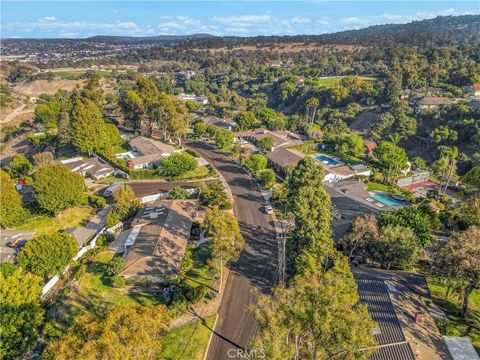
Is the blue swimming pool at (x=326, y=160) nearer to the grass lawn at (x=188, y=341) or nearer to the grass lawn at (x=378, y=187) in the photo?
the grass lawn at (x=378, y=187)

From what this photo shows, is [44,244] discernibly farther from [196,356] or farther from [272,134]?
[272,134]

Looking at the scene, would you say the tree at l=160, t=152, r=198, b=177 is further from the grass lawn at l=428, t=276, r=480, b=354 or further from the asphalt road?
the grass lawn at l=428, t=276, r=480, b=354

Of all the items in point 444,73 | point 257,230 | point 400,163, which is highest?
point 444,73

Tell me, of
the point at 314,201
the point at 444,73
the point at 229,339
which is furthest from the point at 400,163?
the point at 444,73

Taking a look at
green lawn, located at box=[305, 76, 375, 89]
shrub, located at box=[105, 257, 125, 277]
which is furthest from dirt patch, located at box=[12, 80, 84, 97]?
shrub, located at box=[105, 257, 125, 277]

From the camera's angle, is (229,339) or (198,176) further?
(198,176)

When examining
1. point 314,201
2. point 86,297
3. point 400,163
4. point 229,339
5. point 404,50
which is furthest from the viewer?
point 404,50
